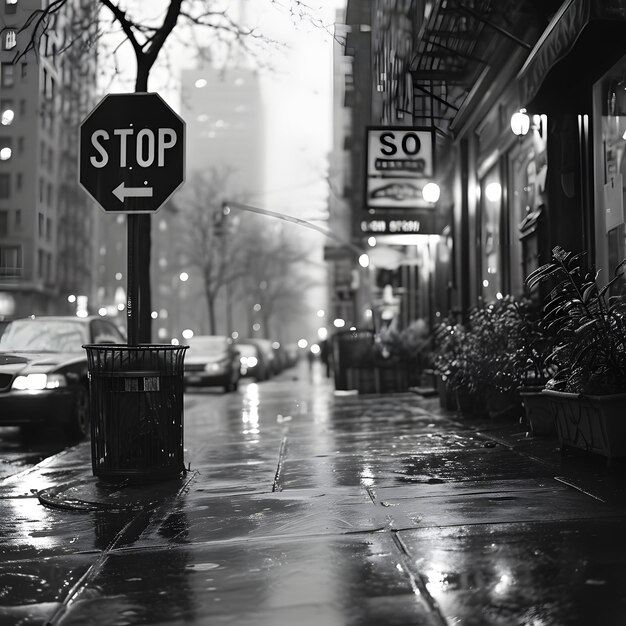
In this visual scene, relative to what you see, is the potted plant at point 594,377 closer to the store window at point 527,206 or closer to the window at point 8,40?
the store window at point 527,206

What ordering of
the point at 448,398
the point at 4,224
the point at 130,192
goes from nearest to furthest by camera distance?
the point at 130,192 < the point at 448,398 < the point at 4,224

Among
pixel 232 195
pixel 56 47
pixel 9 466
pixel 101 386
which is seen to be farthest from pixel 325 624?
pixel 232 195

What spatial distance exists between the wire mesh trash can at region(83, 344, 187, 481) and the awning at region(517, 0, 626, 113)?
4749 mm

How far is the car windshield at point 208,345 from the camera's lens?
27.2 meters

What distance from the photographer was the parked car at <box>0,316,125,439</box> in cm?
1148

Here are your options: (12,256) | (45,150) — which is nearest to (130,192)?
(12,256)

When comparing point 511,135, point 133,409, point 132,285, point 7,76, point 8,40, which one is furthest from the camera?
point 511,135

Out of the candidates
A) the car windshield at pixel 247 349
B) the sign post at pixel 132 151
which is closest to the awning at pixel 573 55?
the sign post at pixel 132 151

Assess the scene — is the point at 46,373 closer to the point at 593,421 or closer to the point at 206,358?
the point at 593,421

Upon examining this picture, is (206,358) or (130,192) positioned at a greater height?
(130,192)

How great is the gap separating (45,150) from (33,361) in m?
29.3

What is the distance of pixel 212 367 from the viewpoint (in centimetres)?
2583

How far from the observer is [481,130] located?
58.0 ft

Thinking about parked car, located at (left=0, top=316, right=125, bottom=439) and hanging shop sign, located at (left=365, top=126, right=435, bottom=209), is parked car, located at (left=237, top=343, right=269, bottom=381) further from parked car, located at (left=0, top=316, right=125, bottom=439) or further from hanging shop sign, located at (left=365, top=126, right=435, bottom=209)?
parked car, located at (left=0, top=316, right=125, bottom=439)
